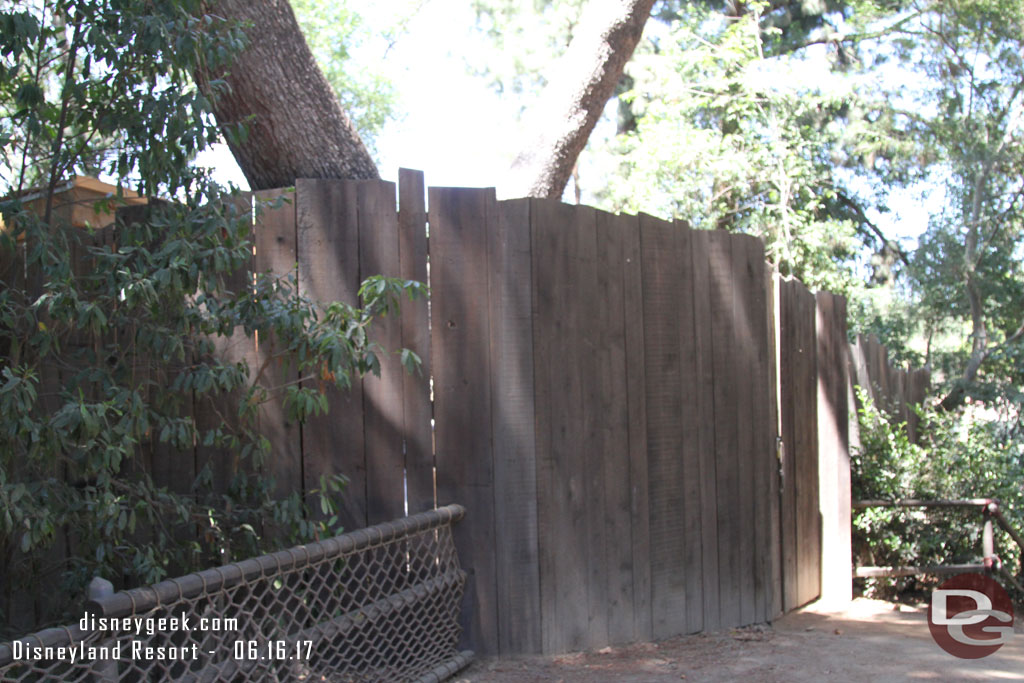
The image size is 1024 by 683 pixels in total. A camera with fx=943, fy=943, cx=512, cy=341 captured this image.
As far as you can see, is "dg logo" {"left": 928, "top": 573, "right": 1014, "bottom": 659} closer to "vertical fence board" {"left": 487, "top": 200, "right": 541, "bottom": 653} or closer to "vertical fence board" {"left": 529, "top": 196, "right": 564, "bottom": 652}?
"vertical fence board" {"left": 529, "top": 196, "right": 564, "bottom": 652}

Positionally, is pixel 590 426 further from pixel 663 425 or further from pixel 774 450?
pixel 774 450

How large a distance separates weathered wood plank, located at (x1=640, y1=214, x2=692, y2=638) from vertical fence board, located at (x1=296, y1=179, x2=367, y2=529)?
4.83 ft

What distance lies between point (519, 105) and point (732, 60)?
6738mm

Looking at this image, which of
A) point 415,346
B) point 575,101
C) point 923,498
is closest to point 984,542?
point 923,498

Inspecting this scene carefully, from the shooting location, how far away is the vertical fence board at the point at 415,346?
409cm

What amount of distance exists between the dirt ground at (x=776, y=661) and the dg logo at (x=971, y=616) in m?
0.09

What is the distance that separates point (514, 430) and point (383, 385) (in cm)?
61

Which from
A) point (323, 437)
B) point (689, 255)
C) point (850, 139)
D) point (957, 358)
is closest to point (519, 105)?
point (850, 139)

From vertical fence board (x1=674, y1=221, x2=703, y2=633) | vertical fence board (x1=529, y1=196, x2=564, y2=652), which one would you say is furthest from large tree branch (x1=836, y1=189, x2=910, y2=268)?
vertical fence board (x1=529, y1=196, x2=564, y2=652)

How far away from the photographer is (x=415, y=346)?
162 inches

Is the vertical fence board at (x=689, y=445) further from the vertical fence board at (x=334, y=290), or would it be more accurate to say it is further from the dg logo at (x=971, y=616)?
the vertical fence board at (x=334, y=290)

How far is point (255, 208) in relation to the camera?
3811 mm

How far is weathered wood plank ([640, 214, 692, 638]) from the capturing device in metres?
4.67

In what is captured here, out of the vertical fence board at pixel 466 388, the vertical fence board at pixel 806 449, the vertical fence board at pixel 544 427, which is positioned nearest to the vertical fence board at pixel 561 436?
the vertical fence board at pixel 544 427
